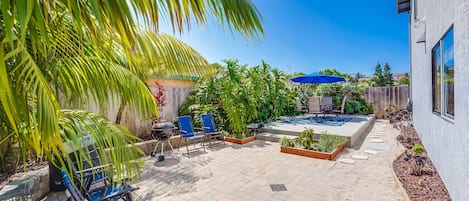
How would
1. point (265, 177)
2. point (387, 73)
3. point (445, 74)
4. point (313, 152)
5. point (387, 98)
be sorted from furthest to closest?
point (387, 73), point (387, 98), point (313, 152), point (265, 177), point (445, 74)

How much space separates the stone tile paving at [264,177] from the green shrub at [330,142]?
27cm

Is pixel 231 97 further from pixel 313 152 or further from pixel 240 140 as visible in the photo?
pixel 313 152

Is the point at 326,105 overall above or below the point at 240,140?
above

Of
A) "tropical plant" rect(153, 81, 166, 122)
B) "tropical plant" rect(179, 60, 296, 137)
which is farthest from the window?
"tropical plant" rect(153, 81, 166, 122)

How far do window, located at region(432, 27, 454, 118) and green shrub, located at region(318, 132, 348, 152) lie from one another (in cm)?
203

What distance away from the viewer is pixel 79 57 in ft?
5.78

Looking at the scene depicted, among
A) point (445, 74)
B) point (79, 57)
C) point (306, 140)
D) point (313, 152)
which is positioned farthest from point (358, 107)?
point (79, 57)

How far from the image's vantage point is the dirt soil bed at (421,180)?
2885mm

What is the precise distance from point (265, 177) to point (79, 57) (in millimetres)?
3292

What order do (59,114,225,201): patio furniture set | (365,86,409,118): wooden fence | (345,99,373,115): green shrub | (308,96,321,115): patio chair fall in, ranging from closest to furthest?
(59,114,225,201): patio furniture set, (308,96,321,115): patio chair, (365,86,409,118): wooden fence, (345,99,373,115): green shrub

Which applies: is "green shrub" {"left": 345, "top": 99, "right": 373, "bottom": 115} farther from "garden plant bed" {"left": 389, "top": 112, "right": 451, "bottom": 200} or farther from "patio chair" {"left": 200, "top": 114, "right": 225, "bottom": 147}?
"patio chair" {"left": 200, "top": 114, "right": 225, "bottom": 147}

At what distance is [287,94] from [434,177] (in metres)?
7.00

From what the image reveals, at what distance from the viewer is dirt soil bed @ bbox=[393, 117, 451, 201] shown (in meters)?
2.88

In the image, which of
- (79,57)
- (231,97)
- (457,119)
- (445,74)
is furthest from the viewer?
(231,97)
